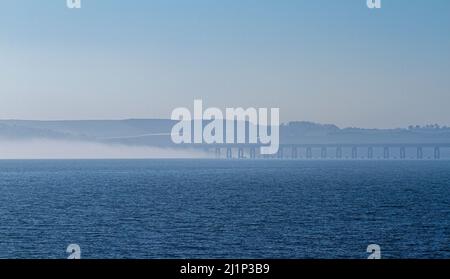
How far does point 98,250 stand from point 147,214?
1015 inches

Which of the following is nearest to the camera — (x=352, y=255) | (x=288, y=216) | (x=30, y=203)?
→ (x=352, y=255)

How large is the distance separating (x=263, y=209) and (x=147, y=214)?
13.6 meters

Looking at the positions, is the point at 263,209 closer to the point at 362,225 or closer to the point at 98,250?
the point at 362,225

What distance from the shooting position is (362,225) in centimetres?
6488

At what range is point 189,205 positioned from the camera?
8550 cm

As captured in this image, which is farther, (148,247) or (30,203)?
(30,203)
